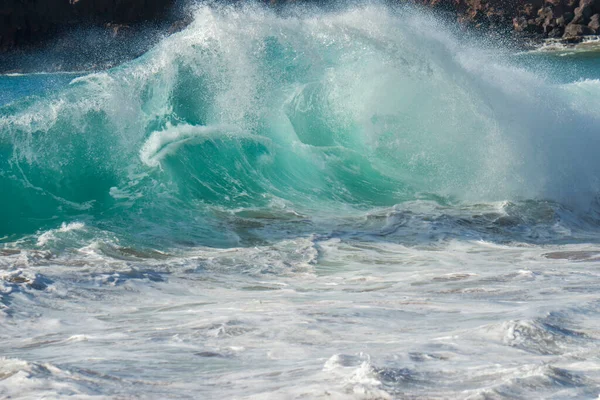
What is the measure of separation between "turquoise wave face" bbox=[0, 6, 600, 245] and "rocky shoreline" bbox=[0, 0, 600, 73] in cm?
3423

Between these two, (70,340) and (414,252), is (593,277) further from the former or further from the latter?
(70,340)

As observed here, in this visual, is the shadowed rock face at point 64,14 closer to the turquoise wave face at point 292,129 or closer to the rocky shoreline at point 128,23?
the rocky shoreline at point 128,23

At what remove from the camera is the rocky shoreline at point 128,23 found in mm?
46031

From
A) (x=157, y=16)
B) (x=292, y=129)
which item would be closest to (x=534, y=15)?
(x=157, y=16)

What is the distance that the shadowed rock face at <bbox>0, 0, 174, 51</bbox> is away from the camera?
47.1 m

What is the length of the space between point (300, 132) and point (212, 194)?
106 inches

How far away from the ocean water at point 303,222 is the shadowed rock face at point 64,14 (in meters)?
39.9

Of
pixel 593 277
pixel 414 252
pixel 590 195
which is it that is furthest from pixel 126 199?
pixel 590 195

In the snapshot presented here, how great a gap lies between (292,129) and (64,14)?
142 ft

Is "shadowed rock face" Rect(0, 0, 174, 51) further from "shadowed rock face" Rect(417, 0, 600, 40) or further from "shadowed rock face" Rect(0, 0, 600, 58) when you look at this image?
"shadowed rock face" Rect(417, 0, 600, 40)

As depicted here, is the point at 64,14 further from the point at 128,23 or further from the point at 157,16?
the point at 157,16

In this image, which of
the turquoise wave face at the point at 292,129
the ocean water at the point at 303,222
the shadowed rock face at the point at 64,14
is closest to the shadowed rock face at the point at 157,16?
the shadowed rock face at the point at 64,14

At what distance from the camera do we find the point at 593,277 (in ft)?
18.3

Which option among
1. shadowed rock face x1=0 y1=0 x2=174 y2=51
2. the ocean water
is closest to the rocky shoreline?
shadowed rock face x1=0 y1=0 x2=174 y2=51
